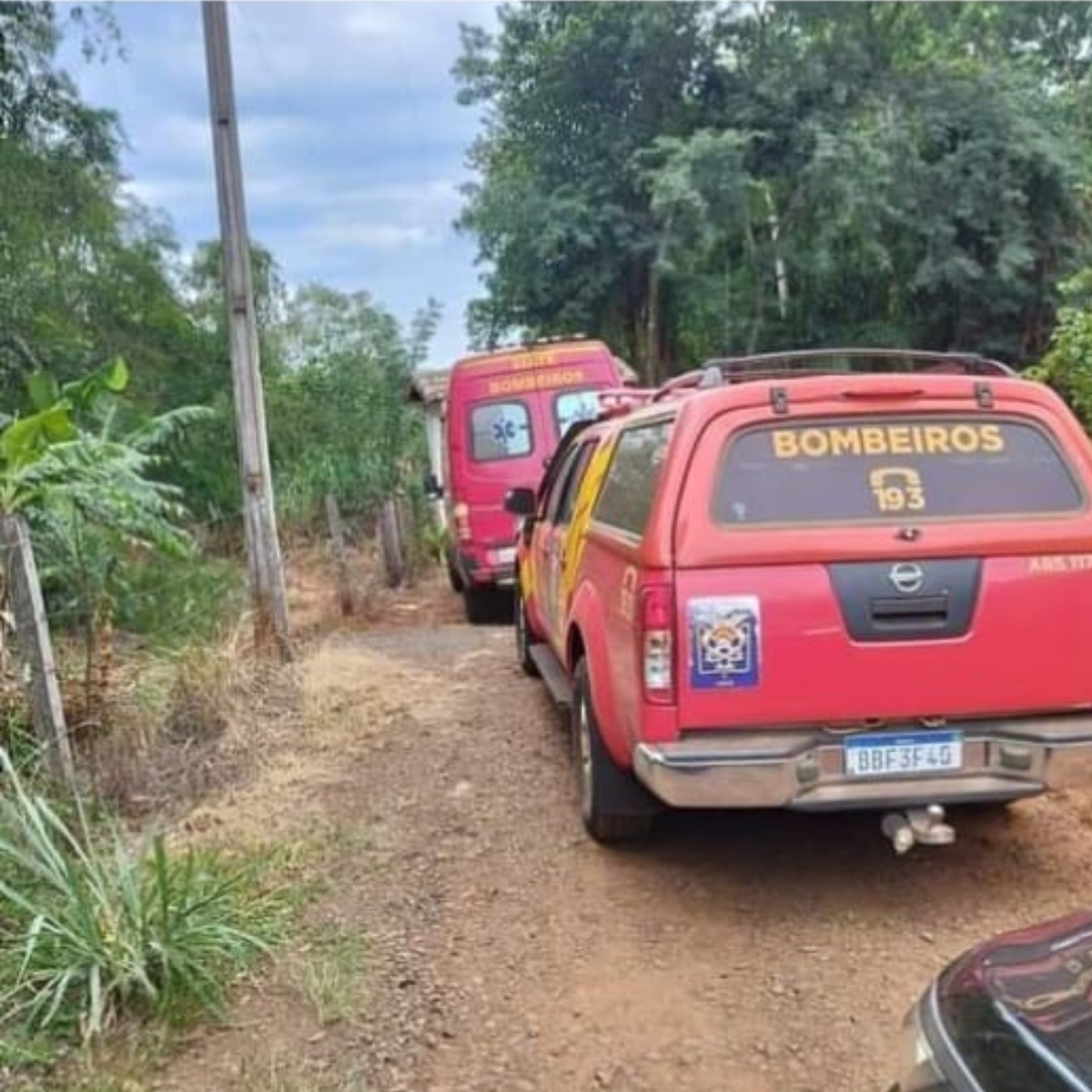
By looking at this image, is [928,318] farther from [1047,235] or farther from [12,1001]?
[12,1001]

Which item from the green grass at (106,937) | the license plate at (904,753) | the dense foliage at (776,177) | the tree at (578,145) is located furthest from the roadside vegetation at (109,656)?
the dense foliage at (776,177)

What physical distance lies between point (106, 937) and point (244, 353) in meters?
5.37

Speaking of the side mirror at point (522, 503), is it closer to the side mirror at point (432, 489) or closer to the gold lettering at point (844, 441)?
the gold lettering at point (844, 441)

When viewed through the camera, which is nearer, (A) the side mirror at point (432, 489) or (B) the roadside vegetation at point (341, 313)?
(B) the roadside vegetation at point (341, 313)

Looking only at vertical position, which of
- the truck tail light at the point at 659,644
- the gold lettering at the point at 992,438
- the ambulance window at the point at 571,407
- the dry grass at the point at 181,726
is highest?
the ambulance window at the point at 571,407

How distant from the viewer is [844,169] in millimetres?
20969

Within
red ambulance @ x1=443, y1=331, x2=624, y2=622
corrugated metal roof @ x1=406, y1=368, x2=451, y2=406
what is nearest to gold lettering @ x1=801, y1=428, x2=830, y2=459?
red ambulance @ x1=443, y1=331, x2=624, y2=622

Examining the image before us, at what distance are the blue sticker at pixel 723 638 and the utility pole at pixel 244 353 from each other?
16.1 ft

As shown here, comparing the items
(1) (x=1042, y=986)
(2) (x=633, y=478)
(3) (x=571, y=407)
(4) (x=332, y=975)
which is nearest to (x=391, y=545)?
(3) (x=571, y=407)

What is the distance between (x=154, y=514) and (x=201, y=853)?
3110 mm

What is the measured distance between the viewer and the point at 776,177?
22.5 meters

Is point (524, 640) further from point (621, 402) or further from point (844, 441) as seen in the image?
point (844, 441)

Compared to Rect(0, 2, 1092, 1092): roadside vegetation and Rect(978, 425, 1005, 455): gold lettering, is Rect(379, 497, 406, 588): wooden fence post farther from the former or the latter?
Rect(978, 425, 1005, 455): gold lettering

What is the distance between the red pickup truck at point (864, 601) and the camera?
381cm
